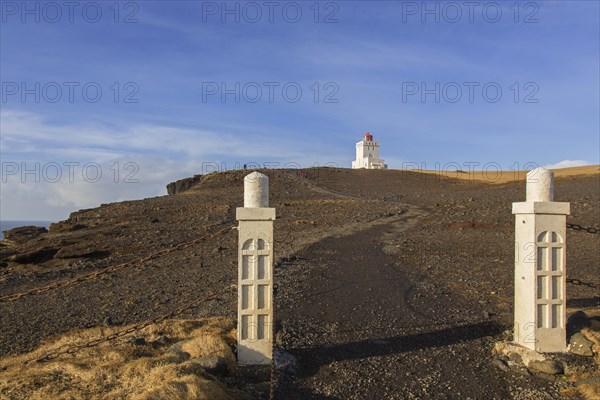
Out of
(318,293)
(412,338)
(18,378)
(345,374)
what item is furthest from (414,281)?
(18,378)

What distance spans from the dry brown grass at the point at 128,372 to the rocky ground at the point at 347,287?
644mm

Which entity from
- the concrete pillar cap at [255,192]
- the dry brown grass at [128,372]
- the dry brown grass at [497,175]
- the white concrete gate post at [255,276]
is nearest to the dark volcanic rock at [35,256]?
the dry brown grass at [128,372]

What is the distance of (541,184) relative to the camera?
695 centimetres

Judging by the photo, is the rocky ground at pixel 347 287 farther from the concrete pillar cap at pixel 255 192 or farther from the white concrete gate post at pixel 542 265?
the concrete pillar cap at pixel 255 192

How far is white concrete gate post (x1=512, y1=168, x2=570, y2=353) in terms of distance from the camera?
272 inches

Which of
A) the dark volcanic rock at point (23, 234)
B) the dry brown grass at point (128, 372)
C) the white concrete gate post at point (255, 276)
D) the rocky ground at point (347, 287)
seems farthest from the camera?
the dark volcanic rock at point (23, 234)

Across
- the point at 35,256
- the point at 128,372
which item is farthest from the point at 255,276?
the point at 35,256

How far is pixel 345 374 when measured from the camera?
649cm

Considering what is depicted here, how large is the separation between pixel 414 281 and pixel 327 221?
12.0m

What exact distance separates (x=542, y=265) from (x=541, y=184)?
108 cm

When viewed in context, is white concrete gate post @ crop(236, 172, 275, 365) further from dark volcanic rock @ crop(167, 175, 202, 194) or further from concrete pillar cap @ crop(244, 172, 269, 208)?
dark volcanic rock @ crop(167, 175, 202, 194)

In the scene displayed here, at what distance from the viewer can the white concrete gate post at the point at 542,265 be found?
6.91 meters

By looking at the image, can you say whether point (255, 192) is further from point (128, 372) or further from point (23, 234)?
point (23, 234)

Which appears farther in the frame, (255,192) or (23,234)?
(23,234)
